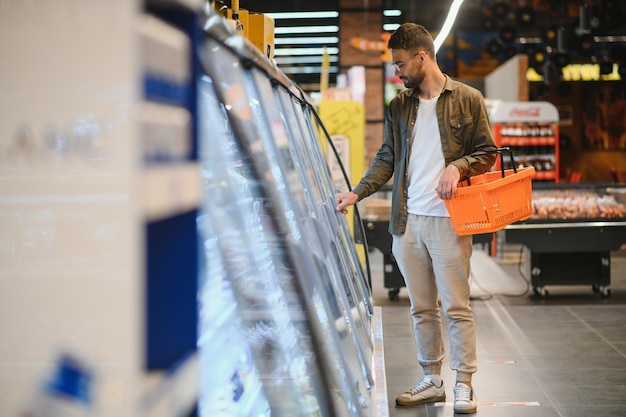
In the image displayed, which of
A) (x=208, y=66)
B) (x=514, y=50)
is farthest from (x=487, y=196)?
(x=514, y=50)

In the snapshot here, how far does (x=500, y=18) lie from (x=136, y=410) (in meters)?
15.5

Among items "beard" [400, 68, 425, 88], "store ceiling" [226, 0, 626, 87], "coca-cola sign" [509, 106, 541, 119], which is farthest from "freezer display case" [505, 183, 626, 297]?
"store ceiling" [226, 0, 626, 87]

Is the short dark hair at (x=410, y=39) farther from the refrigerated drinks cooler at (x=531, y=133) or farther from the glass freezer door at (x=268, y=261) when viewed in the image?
the refrigerated drinks cooler at (x=531, y=133)

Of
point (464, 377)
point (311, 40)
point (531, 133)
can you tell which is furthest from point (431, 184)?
point (311, 40)

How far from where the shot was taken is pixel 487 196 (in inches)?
142

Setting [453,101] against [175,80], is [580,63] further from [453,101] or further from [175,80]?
[175,80]

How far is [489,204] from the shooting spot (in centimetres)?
361

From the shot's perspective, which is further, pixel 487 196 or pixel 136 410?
pixel 487 196

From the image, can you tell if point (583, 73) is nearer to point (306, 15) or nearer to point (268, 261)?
point (306, 15)

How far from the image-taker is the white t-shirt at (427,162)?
377 cm

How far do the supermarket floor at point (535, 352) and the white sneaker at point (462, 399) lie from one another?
2.5 inches

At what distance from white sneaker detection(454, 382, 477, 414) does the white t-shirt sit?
33.5 inches

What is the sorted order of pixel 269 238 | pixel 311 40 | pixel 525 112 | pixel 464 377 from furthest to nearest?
pixel 311 40, pixel 525 112, pixel 464 377, pixel 269 238

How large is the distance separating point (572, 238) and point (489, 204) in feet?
13.0
